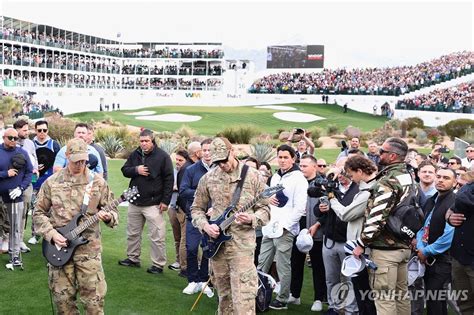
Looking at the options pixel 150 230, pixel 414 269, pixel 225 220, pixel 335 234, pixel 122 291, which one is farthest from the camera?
pixel 150 230

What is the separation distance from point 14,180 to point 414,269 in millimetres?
5559

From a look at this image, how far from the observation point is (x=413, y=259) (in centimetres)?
645

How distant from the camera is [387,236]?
564 centimetres

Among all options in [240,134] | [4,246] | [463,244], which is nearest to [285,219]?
[463,244]

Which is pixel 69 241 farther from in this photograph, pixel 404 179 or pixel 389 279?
pixel 404 179

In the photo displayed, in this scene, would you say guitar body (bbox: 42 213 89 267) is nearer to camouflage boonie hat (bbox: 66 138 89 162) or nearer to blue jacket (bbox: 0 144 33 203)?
camouflage boonie hat (bbox: 66 138 89 162)

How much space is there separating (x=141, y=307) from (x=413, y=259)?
3433 mm

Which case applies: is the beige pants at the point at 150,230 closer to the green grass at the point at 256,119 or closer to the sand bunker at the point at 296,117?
the green grass at the point at 256,119

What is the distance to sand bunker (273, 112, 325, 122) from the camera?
50000mm

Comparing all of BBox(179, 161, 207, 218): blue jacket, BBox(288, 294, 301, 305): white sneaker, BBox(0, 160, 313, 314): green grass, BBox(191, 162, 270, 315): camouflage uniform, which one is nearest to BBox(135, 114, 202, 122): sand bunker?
BBox(0, 160, 313, 314): green grass

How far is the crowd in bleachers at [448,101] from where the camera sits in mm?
42938

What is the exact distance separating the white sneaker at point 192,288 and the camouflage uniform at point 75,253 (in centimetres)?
226

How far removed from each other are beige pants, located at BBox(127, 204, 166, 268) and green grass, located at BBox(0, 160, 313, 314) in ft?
0.86

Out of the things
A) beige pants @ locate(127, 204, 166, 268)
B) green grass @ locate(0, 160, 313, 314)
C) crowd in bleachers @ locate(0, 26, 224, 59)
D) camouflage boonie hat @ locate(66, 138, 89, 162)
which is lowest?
green grass @ locate(0, 160, 313, 314)
